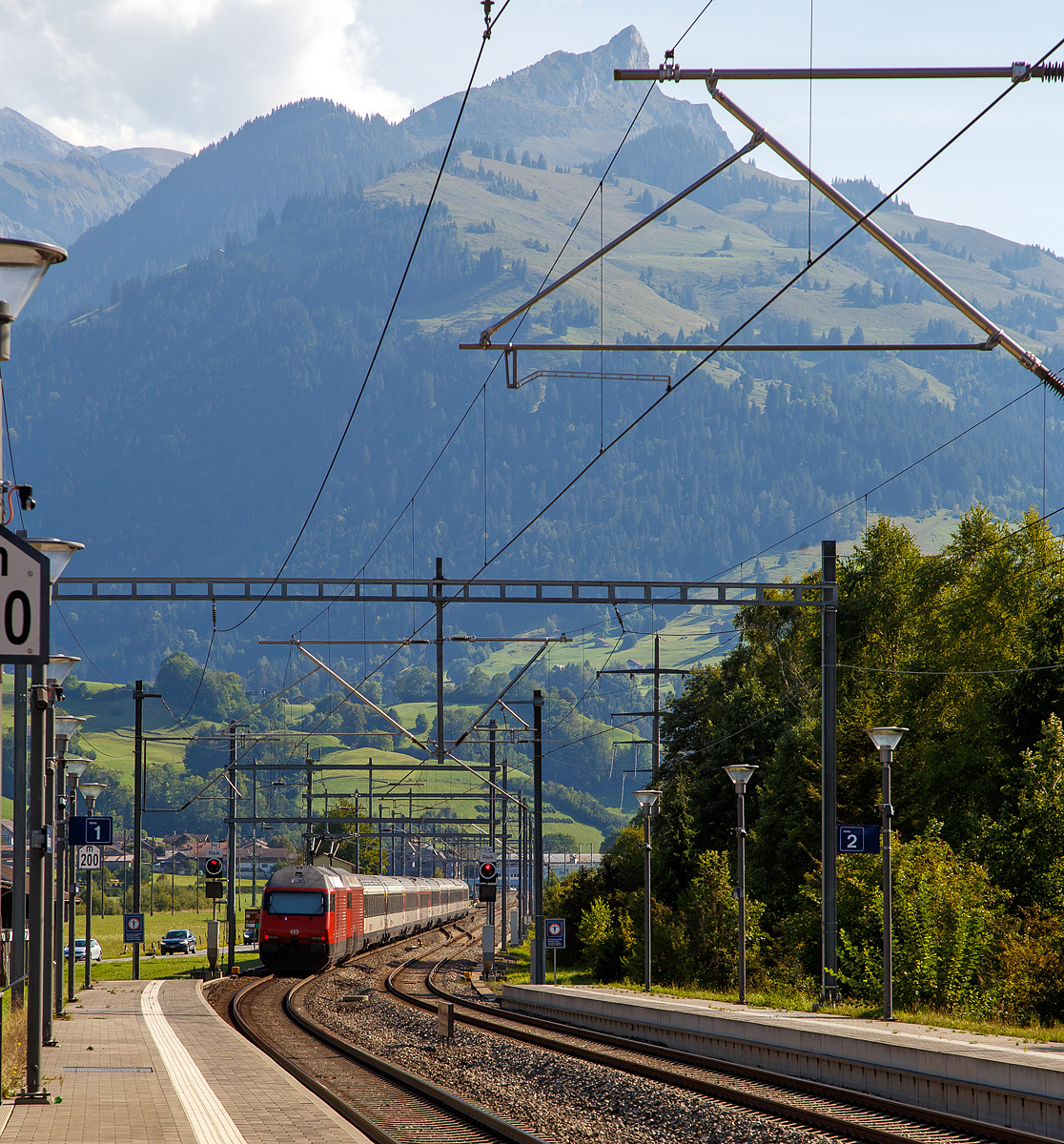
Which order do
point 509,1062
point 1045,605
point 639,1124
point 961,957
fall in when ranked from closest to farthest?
point 639,1124
point 509,1062
point 961,957
point 1045,605

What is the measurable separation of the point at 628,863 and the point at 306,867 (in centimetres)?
1609

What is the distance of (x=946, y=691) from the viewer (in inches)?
2008

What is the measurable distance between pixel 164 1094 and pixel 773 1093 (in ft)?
22.9

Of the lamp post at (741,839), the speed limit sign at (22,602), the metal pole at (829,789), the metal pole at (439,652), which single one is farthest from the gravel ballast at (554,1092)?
the speed limit sign at (22,602)

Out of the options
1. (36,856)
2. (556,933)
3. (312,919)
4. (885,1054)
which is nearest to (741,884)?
(885,1054)

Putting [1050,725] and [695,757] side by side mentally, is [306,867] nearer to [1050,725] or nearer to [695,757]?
[695,757]

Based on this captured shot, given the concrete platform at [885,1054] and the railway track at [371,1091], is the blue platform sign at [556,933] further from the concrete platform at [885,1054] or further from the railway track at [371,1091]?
the concrete platform at [885,1054]

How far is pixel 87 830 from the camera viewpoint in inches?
1001

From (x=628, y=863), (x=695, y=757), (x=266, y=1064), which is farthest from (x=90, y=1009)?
(x=695, y=757)

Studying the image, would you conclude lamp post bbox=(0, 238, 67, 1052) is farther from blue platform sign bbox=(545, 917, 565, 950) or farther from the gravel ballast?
blue platform sign bbox=(545, 917, 565, 950)

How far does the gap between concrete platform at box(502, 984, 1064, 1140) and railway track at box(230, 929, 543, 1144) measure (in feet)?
A: 14.4

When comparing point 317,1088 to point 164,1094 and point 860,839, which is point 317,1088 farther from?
point 860,839

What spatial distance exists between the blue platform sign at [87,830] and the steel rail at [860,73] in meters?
16.2

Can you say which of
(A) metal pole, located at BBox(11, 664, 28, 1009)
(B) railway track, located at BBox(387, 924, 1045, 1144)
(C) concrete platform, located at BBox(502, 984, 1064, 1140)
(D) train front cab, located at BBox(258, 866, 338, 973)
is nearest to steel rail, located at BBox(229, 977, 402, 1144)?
(A) metal pole, located at BBox(11, 664, 28, 1009)
